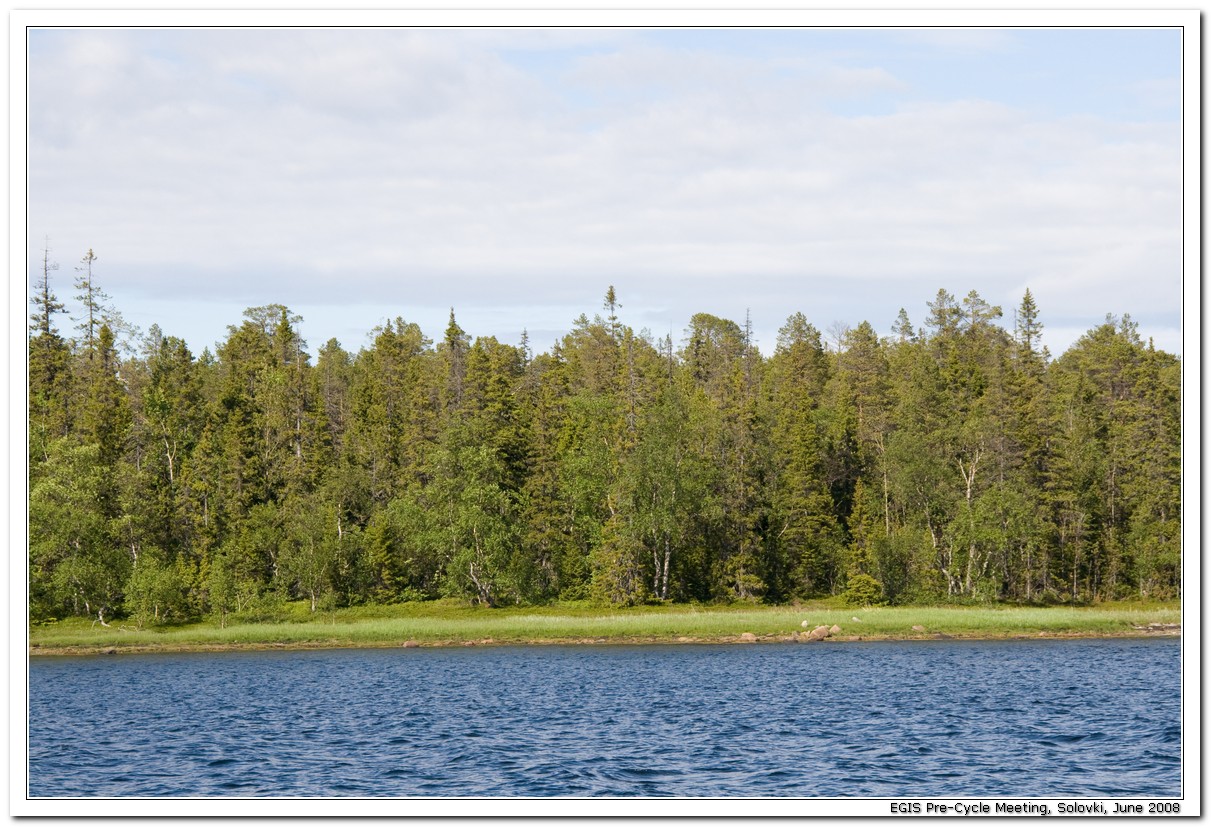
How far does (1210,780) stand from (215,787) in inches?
823

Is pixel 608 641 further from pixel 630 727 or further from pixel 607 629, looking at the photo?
Answer: pixel 630 727

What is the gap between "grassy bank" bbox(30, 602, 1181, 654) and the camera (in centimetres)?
7269

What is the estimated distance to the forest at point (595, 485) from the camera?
91188 millimetres

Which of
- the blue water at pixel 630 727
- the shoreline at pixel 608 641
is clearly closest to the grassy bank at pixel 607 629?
the shoreline at pixel 608 641

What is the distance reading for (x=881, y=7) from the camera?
18953 millimetres

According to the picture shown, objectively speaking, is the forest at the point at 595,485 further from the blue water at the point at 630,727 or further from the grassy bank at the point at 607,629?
the blue water at the point at 630,727

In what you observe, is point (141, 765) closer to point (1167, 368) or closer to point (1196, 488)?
point (1196, 488)

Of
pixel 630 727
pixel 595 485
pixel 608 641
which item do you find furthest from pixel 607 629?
pixel 630 727

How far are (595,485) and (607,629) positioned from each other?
2373 centimetres

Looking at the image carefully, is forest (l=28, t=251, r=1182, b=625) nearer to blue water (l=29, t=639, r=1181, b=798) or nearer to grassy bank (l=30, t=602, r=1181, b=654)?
grassy bank (l=30, t=602, r=1181, b=654)

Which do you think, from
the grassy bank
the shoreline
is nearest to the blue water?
the shoreline

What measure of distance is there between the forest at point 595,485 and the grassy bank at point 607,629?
4.38 m

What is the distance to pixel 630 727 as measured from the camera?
1441 inches

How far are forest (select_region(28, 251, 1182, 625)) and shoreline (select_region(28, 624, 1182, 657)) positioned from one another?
7.53 metres
